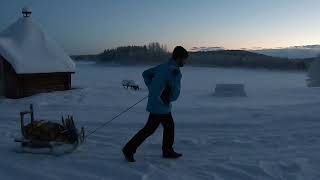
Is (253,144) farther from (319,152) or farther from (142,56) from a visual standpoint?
(142,56)

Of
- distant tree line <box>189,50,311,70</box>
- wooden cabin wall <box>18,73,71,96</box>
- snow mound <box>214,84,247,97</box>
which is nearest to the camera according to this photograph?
wooden cabin wall <box>18,73,71,96</box>

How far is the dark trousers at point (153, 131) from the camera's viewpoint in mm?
7363

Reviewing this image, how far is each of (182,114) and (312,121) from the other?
13.2 feet

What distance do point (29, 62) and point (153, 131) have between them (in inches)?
591

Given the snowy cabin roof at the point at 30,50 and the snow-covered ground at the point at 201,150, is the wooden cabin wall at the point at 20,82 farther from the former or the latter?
the snow-covered ground at the point at 201,150

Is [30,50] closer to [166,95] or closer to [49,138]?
[49,138]

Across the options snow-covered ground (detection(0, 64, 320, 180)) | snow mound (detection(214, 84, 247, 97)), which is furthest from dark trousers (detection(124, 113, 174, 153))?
snow mound (detection(214, 84, 247, 97))

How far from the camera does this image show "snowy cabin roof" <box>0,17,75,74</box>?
20.8m

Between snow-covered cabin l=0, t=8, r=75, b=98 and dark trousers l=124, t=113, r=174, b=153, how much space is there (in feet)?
46.6

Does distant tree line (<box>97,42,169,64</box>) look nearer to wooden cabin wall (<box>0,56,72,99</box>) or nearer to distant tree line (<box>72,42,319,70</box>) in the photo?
distant tree line (<box>72,42,319,70</box>)

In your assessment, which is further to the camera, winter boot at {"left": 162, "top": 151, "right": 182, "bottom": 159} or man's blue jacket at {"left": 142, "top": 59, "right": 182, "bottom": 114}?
winter boot at {"left": 162, "top": 151, "right": 182, "bottom": 159}

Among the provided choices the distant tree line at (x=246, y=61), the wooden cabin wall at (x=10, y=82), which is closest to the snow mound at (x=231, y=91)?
the wooden cabin wall at (x=10, y=82)

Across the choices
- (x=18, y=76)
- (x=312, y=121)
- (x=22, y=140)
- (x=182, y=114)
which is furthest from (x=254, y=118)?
(x=18, y=76)

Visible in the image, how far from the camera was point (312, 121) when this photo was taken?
10797 mm
